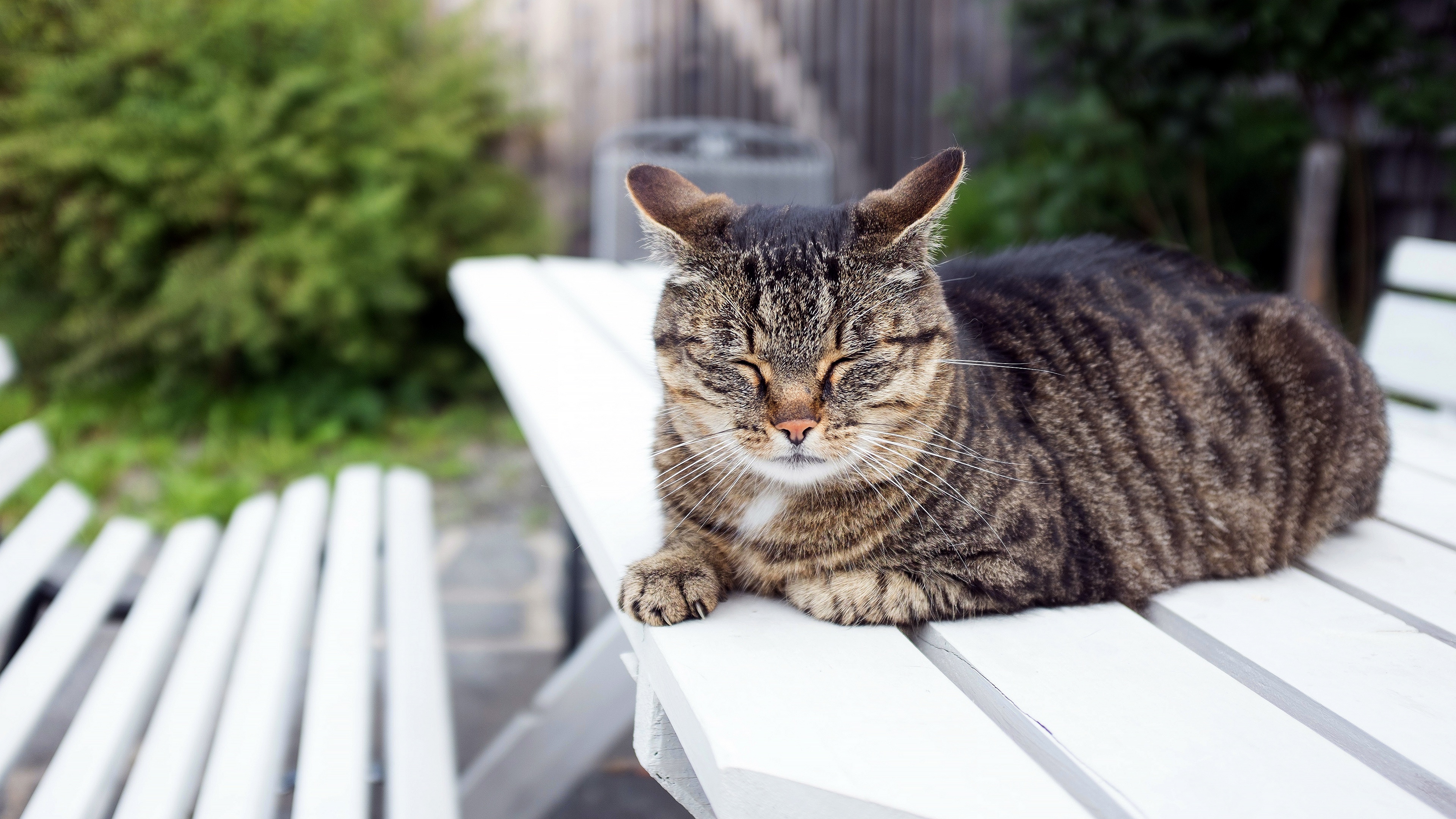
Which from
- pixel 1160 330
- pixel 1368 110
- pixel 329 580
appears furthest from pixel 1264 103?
pixel 329 580

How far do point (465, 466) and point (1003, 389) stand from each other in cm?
297

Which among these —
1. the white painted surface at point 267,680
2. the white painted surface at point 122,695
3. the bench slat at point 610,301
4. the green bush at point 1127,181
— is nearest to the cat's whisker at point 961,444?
the bench slat at point 610,301

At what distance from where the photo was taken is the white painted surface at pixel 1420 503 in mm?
1420

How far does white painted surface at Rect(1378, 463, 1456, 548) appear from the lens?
4.66 ft

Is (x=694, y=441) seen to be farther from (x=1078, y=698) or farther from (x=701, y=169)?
(x=701, y=169)

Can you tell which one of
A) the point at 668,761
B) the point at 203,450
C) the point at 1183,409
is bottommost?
the point at 203,450

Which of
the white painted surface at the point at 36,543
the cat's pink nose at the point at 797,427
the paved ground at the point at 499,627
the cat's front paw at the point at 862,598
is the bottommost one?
the paved ground at the point at 499,627

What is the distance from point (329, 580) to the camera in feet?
5.46

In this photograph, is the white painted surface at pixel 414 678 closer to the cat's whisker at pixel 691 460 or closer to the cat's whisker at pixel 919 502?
the cat's whisker at pixel 691 460

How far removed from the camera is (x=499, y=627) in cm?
297

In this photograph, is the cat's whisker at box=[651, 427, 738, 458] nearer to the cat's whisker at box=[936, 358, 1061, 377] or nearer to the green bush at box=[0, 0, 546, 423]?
the cat's whisker at box=[936, 358, 1061, 377]

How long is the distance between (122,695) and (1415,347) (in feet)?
8.41

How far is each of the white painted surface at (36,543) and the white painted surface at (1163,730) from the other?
141cm

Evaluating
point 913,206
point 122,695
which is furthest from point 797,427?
point 122,695
